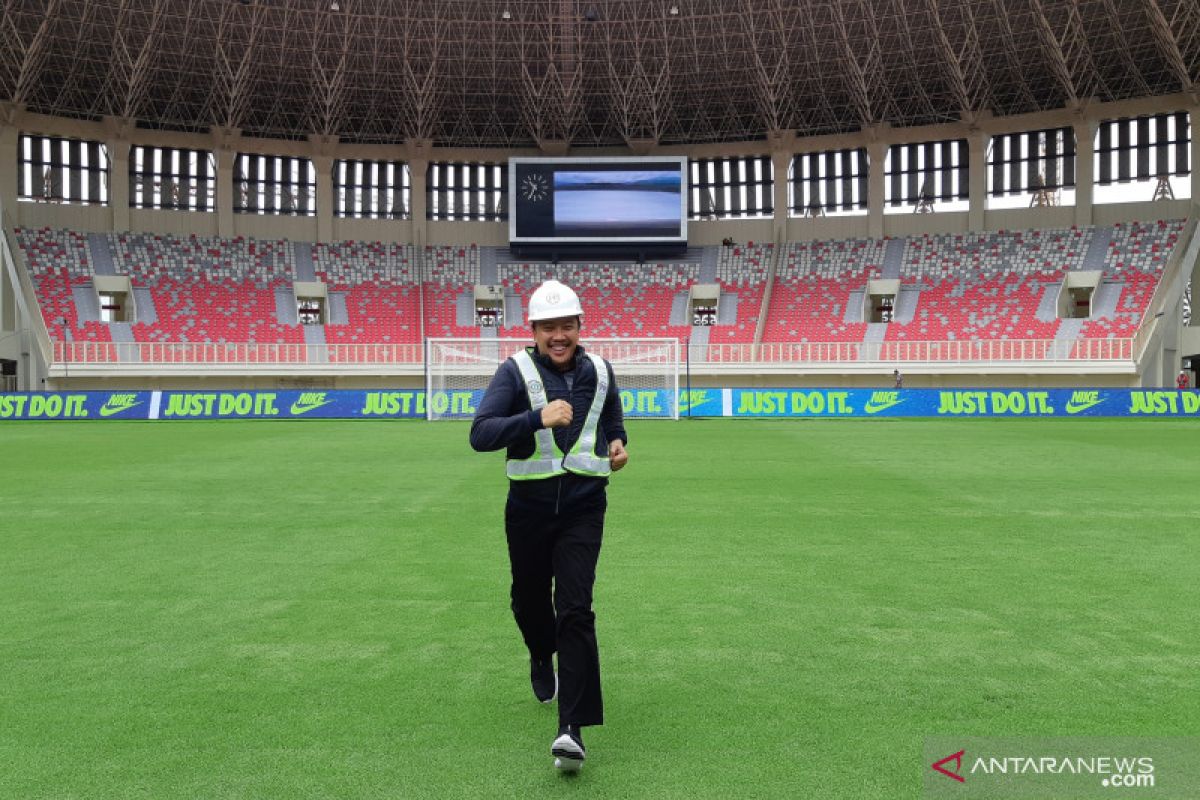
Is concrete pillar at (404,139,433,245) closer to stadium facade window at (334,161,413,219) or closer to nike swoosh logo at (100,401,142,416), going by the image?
stadium facade window at (334,161,413,219)

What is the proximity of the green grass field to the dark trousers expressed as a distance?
28cm

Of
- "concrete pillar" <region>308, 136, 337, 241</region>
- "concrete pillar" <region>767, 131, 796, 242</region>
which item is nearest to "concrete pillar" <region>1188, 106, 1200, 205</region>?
"concrete pillar" <region>767, 131, 796, 242</region>

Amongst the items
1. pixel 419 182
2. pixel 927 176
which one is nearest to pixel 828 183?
pixel 927 176

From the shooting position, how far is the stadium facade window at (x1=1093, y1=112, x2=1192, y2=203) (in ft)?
171

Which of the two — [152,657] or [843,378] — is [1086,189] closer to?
[843,378]

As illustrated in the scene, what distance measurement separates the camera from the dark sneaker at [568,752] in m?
3.91

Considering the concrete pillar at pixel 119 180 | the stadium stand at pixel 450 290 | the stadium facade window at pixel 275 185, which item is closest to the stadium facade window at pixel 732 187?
the stadium stand at pixel 450 290

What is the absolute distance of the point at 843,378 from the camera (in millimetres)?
48969

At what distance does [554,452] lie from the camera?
452 cm

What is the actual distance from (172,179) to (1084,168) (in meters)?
50.6

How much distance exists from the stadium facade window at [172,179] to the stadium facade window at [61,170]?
1630 millimetres

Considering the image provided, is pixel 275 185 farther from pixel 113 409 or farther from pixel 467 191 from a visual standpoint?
pixel 113 409

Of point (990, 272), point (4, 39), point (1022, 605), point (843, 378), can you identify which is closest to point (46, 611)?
point (1022, 605)

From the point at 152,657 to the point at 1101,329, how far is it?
5065 cm
